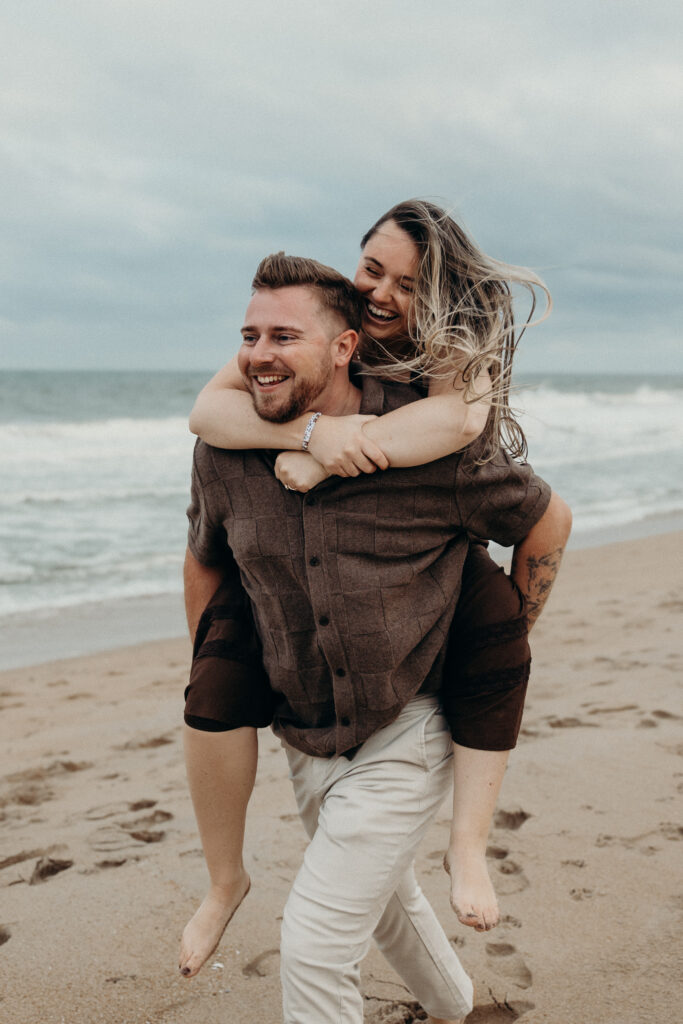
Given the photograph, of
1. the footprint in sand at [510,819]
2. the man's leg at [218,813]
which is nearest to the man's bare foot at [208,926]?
the man's leg at [218,813]

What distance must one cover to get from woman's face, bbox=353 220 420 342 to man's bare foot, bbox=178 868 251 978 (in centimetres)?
156

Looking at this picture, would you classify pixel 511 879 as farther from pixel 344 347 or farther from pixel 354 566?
pixel 344 347

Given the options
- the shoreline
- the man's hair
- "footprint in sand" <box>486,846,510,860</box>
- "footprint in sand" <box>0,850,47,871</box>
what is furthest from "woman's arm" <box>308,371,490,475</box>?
the shoreline

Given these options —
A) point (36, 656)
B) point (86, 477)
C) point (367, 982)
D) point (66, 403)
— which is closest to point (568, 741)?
point (367, 982)

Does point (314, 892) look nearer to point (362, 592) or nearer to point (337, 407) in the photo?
point (362, 592)

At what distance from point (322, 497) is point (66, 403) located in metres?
37.8

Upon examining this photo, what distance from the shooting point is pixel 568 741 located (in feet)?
16.2

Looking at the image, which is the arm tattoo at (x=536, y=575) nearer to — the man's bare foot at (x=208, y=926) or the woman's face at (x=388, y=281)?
the woman's face at (x=388, y=281)

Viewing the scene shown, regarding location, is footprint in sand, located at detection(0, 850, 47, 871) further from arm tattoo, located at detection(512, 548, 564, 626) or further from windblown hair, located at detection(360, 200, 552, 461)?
windblown hair, located at detection(360, 200, 552, 461)

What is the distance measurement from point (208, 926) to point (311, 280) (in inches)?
66.9

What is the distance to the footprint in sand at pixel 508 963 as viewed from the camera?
10.0 feet

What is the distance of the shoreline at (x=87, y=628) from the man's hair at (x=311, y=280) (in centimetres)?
521

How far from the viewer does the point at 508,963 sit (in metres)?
3.15

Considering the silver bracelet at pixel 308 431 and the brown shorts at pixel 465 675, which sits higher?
the silver bracelet at pixel 308 431
